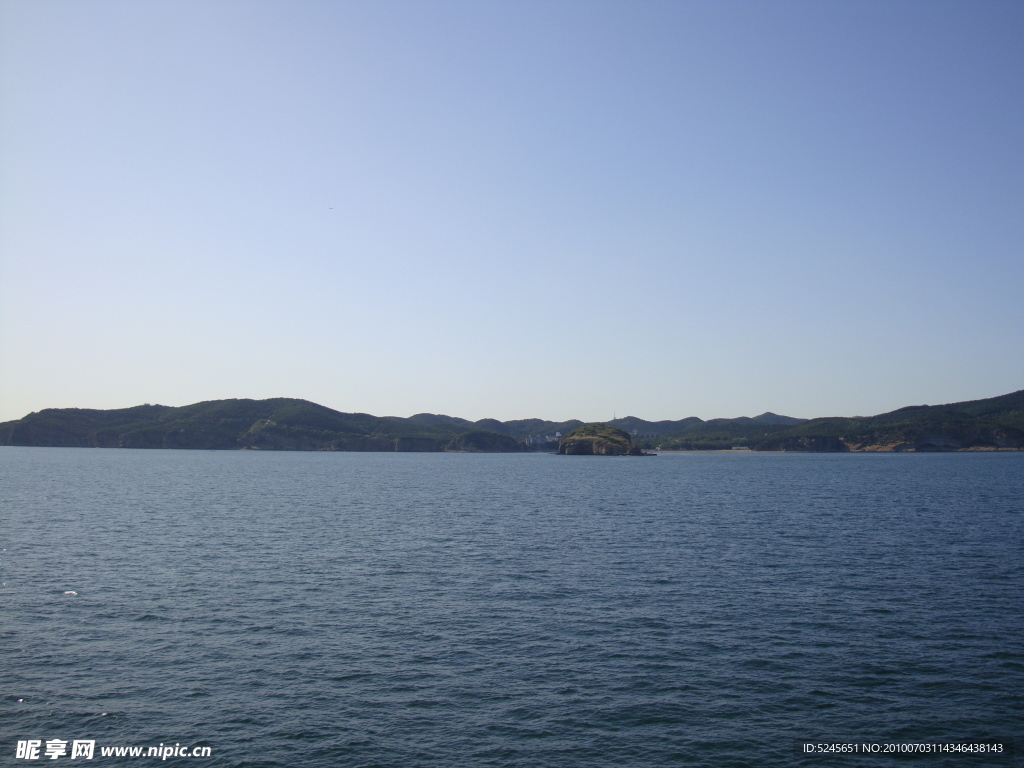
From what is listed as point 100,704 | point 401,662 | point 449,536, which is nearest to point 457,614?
point 401,662

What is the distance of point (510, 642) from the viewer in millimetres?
33812

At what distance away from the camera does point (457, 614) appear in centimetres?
3884

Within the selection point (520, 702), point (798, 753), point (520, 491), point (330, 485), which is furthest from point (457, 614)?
point (330, 485)

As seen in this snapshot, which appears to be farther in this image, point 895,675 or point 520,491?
point 520,491

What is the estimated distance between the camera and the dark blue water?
24.2m

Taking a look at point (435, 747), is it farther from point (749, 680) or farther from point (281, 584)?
point (281, 584)

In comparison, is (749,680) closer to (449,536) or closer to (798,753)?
(798,753)

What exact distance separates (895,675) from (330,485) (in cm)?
12694

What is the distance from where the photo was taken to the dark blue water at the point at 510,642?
24250 millimetres

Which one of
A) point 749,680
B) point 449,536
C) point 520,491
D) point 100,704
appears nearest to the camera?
point 100,704

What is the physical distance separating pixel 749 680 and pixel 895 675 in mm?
6748

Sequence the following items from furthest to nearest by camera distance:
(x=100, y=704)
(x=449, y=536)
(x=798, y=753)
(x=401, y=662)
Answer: (x=449, y=536)
(x=401, y=662)
(x=100, y=704)
(x=798, y=753)

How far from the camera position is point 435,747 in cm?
2323

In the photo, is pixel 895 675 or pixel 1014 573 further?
pixel 1014 573
